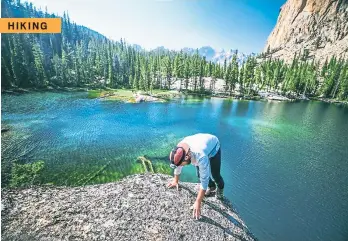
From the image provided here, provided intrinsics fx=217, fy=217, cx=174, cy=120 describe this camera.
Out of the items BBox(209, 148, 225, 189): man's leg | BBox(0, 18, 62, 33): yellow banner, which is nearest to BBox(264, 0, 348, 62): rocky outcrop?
BBox(209, 148, 225, 189): man's leg

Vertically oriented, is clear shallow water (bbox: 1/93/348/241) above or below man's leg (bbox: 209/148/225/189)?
below

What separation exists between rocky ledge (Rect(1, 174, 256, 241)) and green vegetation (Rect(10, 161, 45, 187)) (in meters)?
11.2

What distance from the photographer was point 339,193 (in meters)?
24.7

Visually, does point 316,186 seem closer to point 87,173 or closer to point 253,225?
point 253,225

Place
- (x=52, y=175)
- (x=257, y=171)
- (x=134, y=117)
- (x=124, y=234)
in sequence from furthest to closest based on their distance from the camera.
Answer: (x=134, y=117) → (x=257, y=171) → (x=52, y=175) → (x=124, y=234)

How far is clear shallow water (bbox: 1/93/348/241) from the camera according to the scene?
21.4 meters

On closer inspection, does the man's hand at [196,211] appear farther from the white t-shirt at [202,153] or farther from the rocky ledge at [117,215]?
the white t-shirt at [202,153]

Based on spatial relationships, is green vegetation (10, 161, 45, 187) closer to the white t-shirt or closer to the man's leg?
the man's leg

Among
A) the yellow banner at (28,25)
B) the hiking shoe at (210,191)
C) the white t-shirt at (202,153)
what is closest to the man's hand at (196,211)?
the white t-shirt at (202,153)

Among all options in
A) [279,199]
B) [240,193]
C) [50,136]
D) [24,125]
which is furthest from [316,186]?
[24,125]

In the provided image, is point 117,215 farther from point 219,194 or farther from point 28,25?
point 28,25

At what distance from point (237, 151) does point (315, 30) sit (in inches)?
7308

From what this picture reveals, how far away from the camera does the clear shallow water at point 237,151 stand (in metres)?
21.4

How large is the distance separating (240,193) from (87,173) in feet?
55.7
